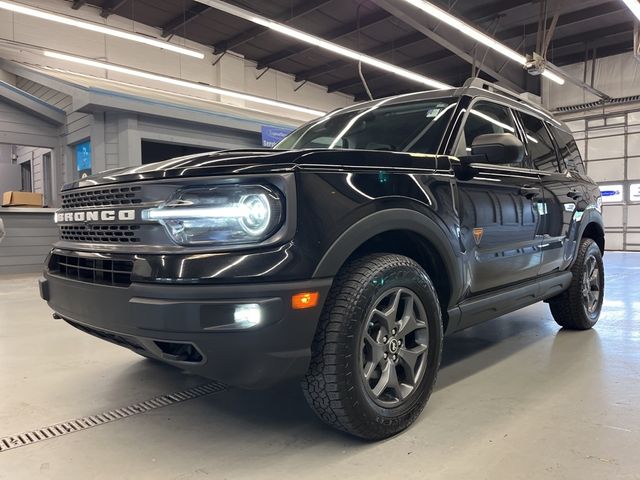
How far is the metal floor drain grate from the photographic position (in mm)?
Result: 2086

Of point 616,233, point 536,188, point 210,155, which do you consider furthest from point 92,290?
point 616,233

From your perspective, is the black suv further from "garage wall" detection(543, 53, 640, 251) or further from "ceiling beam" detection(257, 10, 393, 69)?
"garage wall" detection(543, 53, 640, 251)

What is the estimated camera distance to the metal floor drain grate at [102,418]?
209 centimetres

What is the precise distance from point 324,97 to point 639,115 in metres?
10.8

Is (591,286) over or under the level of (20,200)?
under

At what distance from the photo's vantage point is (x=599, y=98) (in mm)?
15977

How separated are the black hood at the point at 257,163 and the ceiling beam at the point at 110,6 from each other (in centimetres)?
1199

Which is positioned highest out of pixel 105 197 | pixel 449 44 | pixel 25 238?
pixel 449 44

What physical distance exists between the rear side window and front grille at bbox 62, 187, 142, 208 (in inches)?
128

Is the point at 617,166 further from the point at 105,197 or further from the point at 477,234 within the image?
the point at 105,197

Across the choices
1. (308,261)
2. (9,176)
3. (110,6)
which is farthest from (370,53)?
(308,261)

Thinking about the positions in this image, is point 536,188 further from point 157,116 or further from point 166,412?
point 157,116

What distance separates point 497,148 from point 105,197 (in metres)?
1.79

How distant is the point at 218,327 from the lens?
162cm
